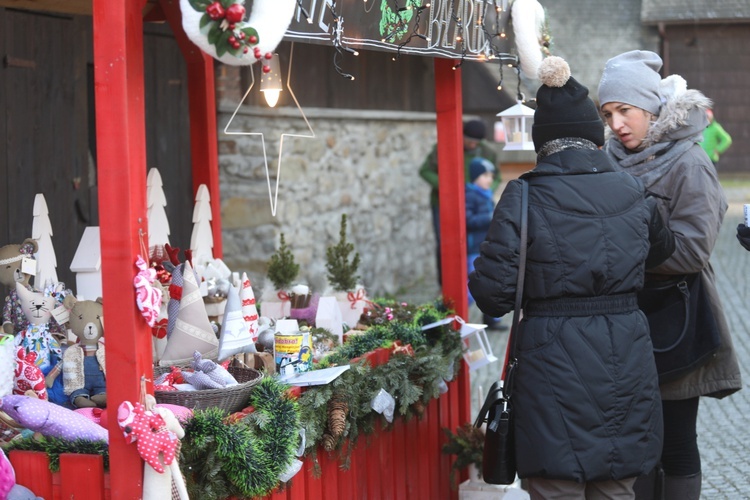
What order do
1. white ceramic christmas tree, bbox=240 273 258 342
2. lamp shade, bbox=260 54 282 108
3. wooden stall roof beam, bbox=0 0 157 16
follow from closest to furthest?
white ceramic christmas tree, bbox=240 273 258 342 < lamp shade, bbox=260 54 282 108 < wooden stall roof beam, bbox=0 0 157 16

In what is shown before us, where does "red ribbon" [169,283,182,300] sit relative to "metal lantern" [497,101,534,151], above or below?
below

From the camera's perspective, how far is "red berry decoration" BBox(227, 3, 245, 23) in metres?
2.71

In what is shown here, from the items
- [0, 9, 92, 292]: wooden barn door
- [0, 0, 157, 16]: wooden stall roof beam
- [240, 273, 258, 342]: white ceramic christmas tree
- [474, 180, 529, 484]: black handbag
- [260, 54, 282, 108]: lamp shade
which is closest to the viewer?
[474, 180, 529, 484]: black handbag

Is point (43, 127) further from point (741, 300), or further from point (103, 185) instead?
point (741, 300)

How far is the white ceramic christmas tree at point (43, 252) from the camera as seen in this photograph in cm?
412

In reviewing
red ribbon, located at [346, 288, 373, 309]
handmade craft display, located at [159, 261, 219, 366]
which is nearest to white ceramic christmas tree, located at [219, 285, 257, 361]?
handmade craft display, located at [159, 261, 219, 366]

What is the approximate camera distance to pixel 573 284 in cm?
348

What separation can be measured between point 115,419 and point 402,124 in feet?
30.7

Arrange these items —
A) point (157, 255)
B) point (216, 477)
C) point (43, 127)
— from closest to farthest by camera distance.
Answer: point (216, 477), point (157, 255), point (43, 127)

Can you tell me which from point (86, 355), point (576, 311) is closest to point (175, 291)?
point (86, 355)

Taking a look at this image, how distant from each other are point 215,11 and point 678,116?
83.3 inches

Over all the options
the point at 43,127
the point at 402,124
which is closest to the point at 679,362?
the point at 43,127

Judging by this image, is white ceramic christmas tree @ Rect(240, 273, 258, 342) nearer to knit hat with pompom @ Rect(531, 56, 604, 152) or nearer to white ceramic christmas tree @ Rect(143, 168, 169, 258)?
white ceramic christmas tree @ Rect(143, 168, 169, 258)

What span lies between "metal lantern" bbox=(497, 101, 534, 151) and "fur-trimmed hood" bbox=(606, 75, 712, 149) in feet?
3.01
